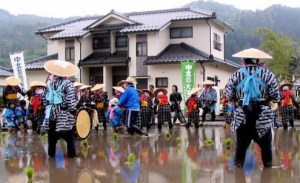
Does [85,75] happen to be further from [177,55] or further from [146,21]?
[177,55]

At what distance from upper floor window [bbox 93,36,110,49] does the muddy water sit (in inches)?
871

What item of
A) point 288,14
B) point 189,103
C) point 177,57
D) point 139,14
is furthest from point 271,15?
point 189,103

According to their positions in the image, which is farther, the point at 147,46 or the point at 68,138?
the point at 147,46

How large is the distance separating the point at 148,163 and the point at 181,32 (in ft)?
78.5

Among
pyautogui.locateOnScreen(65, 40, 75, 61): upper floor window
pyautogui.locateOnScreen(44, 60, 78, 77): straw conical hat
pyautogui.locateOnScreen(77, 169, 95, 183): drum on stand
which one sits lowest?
pyautogui.locateOnScreen(77, 169, 95, 183): drum on stand

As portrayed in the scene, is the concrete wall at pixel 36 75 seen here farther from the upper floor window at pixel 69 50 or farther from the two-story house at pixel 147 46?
the upper floor window at pixel 69 50

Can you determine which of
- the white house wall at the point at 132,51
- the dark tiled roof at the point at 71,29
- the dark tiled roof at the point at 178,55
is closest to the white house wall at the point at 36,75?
the dark tiled roof at the point at 71,29

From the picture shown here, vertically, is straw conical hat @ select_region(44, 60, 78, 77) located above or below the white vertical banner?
below

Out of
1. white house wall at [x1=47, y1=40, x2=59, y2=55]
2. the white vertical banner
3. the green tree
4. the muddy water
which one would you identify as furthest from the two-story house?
the muddy water

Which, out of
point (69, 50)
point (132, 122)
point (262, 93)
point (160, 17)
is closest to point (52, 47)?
point (69, 50)

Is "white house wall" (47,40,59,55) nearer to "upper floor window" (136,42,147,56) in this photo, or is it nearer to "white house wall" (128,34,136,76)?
"white house wall" (128,34,136,76)

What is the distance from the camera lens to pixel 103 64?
31203 millimetres

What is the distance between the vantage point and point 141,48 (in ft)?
100

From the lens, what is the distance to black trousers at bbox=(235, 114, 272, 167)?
23.7 ft
